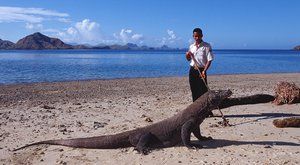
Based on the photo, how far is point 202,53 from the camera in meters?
12.3

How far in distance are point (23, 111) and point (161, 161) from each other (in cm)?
838

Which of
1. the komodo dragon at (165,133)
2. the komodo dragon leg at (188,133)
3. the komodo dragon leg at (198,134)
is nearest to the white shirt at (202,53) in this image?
the komodo dragon at (165,133)

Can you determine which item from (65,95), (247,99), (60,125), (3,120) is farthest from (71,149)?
(65,95)

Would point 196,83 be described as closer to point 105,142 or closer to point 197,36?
point 197,36

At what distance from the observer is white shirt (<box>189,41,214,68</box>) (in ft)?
40.0

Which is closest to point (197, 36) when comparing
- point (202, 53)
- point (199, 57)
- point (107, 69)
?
point (202, 53)

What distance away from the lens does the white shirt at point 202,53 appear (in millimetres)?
12188

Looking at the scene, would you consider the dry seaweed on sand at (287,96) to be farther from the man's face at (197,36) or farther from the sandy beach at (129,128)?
the man's face at (197,36)

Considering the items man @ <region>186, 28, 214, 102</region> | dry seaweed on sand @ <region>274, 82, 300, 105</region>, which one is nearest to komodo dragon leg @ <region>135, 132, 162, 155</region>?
man @ <region>186, 28, 214, 102</region>

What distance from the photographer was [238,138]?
433 inches

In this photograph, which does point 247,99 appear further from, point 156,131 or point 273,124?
point 156,131

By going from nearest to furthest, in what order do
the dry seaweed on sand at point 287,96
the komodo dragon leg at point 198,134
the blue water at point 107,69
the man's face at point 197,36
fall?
the komodo dragon leg at point 198,134 < the man's face at point 197,36 < the dry seaweed on sand at point 287,96 < the blue water at point 107,69

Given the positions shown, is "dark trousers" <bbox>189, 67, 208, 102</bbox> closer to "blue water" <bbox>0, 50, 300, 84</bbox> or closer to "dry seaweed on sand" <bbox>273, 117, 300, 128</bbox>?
"dry seaweed on sand" <bbox>273, 117, 300, 128</bbox>

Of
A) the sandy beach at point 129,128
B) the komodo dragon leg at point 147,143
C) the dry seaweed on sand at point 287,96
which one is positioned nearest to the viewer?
the sandy beach at point 129,128
